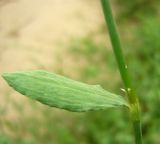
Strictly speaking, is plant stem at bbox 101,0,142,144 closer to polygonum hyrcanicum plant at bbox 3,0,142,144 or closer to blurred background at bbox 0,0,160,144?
polygonum hyrcanicum plant at bbox 3,0,142,144

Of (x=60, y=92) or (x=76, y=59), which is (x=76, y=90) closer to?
(x=60, y=92)

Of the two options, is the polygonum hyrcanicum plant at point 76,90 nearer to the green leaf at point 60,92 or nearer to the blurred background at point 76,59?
the green leaf at point 60,92

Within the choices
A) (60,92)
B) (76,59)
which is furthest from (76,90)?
(76,59)

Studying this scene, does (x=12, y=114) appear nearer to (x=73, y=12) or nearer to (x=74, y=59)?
(x=74, y=59)

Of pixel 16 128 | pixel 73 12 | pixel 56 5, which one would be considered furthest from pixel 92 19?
pixel 16 128

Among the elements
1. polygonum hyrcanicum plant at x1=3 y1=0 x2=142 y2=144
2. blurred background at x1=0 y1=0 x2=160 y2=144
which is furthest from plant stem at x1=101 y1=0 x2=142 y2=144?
blurred background at x1=0 y1=0 x2=160 y2=144
